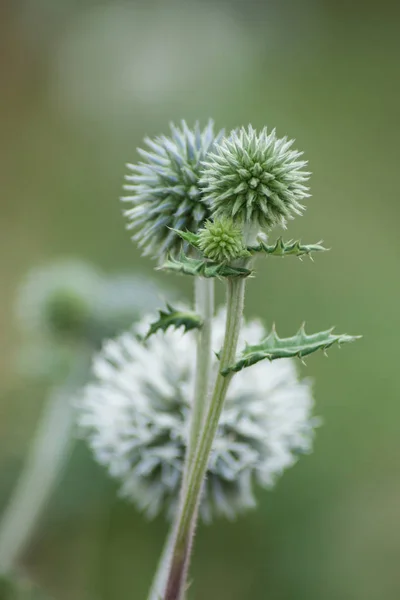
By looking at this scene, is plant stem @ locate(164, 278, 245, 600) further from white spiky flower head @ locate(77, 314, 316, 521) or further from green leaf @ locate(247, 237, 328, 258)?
white spiky flower head @ locate(77, 314, 316, 521)

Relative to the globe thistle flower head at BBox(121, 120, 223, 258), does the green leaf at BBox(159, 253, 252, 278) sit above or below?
below

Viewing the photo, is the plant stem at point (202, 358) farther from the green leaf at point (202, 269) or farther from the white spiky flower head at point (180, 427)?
the white spiky flower head at point (180, 427)

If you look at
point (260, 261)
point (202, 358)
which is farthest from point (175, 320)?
point (260, 261)

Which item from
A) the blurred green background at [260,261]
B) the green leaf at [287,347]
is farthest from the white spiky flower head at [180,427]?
the blurred green background at [260,261]

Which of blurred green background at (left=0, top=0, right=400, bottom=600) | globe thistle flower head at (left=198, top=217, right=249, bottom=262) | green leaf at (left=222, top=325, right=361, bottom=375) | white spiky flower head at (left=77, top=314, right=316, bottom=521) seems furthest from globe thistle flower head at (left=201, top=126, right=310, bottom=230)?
blurred green background at (left=0, top=0, right=400, bottom=600)

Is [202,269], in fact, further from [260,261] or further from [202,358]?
[260,261]
